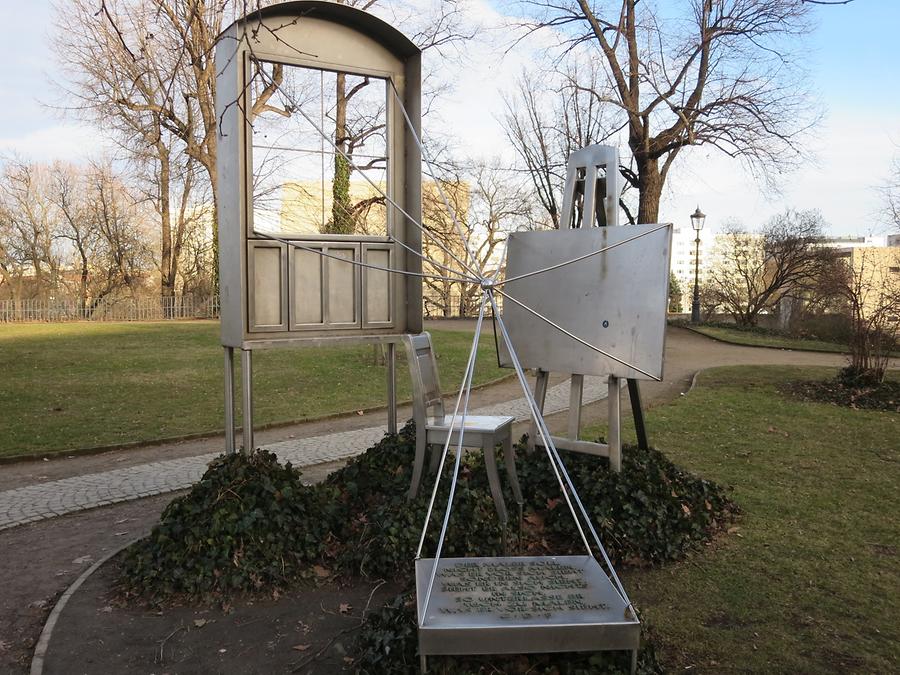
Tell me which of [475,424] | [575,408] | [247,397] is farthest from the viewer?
[575,408]

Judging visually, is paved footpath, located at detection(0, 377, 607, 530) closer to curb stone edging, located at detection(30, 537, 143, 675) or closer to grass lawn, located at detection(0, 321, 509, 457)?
grass lawn, located at detection(0, 321, 509, 457)

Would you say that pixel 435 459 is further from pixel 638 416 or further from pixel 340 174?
pixel 340 174

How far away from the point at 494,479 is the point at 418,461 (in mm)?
611

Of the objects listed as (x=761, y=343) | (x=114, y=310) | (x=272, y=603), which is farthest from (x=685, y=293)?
(x=272, y=603)

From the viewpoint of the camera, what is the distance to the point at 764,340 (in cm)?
2306

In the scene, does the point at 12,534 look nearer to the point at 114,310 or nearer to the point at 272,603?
the point at 272,603

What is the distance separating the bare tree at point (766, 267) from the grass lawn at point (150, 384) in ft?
41.6

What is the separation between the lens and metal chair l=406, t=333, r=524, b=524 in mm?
5250

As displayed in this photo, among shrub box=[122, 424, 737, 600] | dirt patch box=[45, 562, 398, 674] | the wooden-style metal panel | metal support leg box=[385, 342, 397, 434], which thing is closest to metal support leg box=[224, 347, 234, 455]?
the wooden-style metal panel

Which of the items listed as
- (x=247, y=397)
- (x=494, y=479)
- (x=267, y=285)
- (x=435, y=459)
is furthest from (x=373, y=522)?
(x=267, y=285)

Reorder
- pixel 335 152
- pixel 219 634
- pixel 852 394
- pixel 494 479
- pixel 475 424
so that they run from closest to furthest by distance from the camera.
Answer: pixel 219 634 → pixel 494 479 → pixel 475 424 → pixel 335 152 → pixel 852 394

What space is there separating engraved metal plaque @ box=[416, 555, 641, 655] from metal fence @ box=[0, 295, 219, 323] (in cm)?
2996

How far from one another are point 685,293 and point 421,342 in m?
34.9

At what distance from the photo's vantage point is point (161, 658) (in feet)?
13.3
